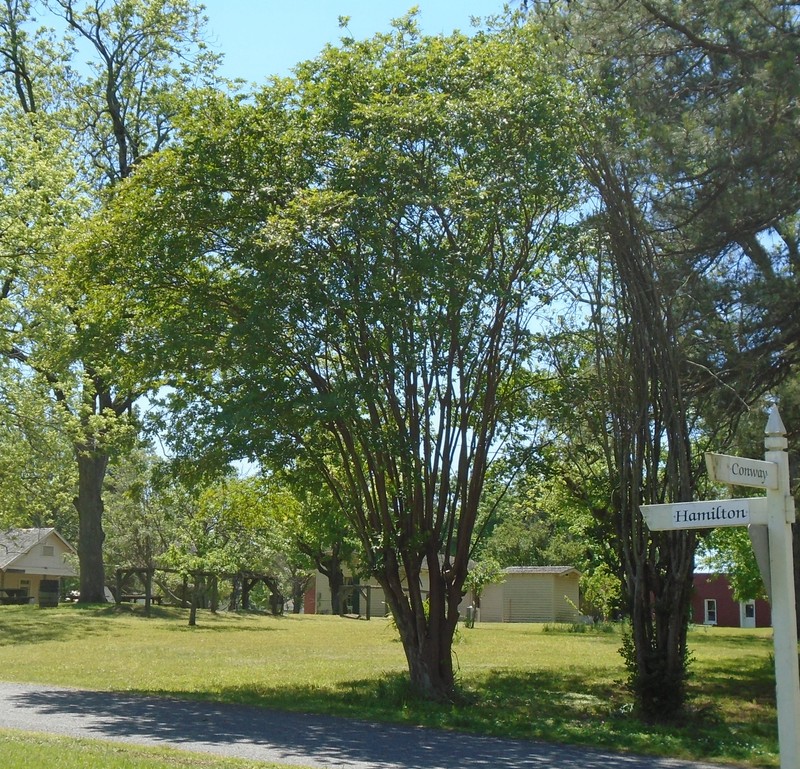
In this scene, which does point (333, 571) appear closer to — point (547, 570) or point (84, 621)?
point (547, 570)

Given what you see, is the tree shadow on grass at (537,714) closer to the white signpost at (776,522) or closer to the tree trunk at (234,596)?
the white signpost at (776,522)

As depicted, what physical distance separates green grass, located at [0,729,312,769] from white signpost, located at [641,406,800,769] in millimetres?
5133

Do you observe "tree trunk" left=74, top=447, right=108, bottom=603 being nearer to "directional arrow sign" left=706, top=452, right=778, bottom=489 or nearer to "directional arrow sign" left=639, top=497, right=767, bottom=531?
"directional arrow sign" left=639, top=497, right=767, bottom=531

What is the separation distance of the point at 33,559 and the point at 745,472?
61.0 m

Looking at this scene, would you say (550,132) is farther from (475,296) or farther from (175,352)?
(175,352)

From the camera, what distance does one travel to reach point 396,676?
17469 mm

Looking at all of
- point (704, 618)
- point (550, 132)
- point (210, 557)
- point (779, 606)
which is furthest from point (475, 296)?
point (704, 618)

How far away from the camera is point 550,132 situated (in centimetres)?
1435

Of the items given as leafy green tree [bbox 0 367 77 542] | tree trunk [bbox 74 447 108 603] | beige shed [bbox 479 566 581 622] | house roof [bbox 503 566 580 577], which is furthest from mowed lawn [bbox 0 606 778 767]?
beige shed [bbox 479 566 581 622]

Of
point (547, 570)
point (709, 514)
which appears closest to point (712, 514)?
point (709, 514)

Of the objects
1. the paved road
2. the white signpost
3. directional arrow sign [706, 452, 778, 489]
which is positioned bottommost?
the paved road

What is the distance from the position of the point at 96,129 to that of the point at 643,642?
28.0 meters

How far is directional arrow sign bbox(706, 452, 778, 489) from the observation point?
5938mm

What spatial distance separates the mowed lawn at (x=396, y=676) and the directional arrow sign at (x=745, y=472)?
621 centimetres
